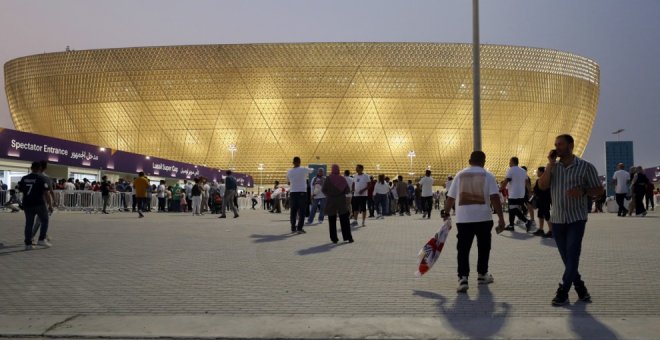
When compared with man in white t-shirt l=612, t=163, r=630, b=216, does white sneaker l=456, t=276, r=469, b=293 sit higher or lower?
lower

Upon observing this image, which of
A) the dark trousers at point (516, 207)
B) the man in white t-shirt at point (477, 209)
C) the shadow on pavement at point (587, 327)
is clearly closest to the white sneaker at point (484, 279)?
the man in white t-shirt at point (477, 209)

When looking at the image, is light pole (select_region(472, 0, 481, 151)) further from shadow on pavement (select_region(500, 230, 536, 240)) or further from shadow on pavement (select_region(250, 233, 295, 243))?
shadow on pavement (select_region(250, 233, 295, 243))

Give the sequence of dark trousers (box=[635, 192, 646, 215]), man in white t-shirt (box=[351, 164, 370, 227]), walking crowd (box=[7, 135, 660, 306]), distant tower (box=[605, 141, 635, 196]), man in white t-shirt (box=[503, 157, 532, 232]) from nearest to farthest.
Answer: walking crowd (box=[7, 135, 660, 306]) < man in white t-shirt (box=[503, 157, 532, 232]) < man in white t-shirt (box=[351, 164, 370, 227]) < dark trousers (box=[635, 192, 646, 215]) < distant tower (box=[605, 141, 635, 196])

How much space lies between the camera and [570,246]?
552 centimetres

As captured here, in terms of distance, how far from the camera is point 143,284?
645 cm

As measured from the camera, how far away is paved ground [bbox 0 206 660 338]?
446cm

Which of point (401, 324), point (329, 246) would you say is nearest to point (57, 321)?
point (401, 324)

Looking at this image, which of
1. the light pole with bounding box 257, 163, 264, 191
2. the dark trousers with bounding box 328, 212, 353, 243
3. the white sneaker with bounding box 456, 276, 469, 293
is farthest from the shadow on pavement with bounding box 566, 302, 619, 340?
the light pole with bounding box 257, 163, 264, 191

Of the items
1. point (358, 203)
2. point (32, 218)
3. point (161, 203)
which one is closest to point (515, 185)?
point (358, 203)

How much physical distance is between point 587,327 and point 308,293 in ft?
7.78

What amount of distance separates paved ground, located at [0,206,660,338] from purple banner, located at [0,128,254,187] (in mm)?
17048

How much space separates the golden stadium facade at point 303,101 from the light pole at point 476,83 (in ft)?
141

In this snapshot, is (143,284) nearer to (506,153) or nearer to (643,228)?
(643,228)

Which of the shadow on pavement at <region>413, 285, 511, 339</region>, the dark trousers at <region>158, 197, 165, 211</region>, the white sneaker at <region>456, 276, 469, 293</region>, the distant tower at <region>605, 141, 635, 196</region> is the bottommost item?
the shadow on pavement at <region>413, 285, 511, 339</region>
